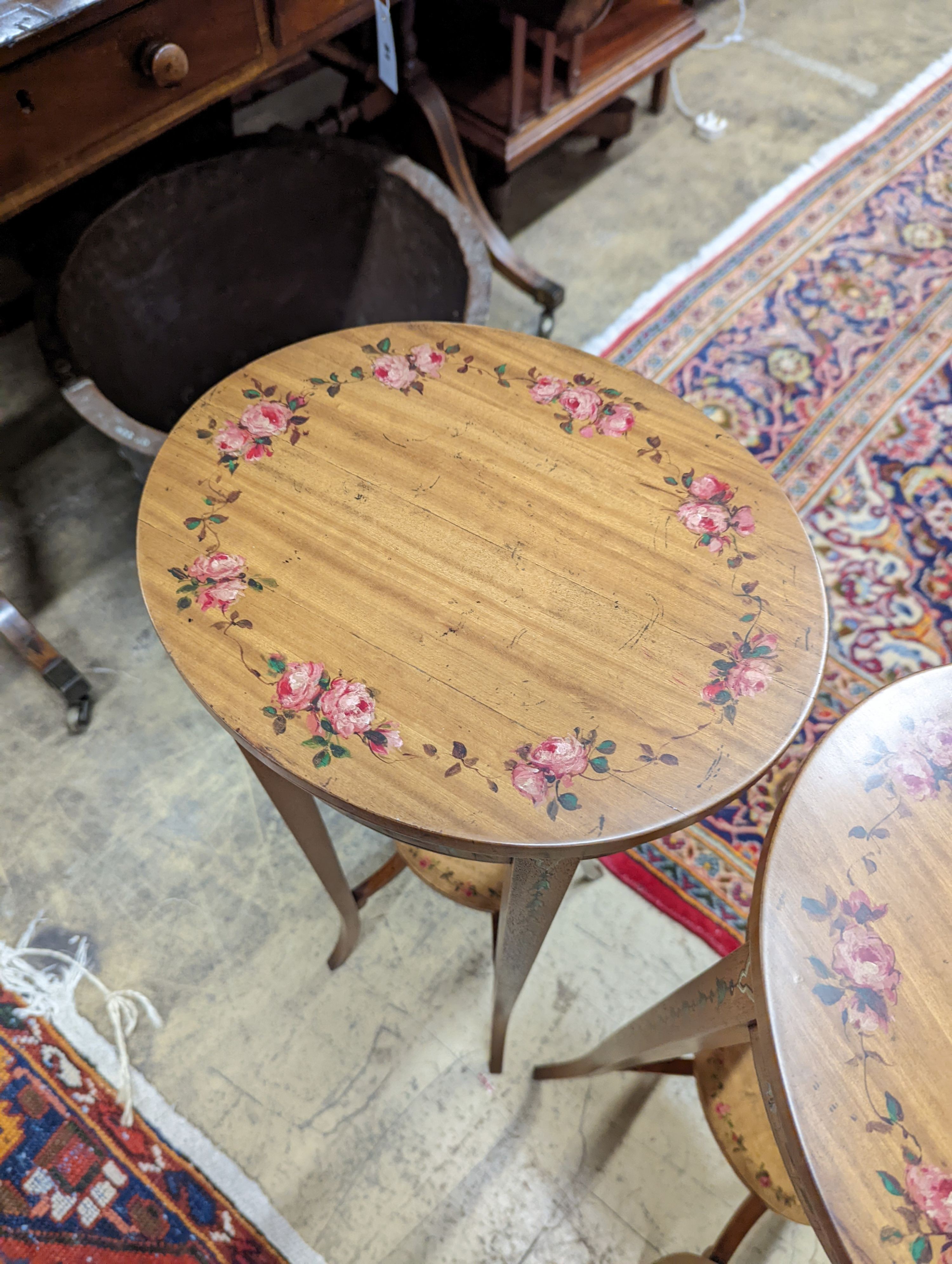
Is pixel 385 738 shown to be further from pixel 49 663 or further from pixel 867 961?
pixel 49 663

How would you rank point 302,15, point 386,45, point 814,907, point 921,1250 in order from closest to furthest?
point 921,1250 < point 814,907 < point 302,15 < point 386,45

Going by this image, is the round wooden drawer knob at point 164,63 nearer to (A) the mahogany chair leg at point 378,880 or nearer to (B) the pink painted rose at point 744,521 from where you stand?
(B) the pink painted rose at point 744,521

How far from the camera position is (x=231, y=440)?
0.91 m

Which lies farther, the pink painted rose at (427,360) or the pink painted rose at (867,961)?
the pink painted rose at (427,360)

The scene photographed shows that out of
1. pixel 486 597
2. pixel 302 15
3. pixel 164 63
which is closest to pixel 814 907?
pixel 486 597

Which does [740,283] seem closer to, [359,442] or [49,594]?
[359,442]

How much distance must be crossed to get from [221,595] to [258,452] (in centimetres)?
19

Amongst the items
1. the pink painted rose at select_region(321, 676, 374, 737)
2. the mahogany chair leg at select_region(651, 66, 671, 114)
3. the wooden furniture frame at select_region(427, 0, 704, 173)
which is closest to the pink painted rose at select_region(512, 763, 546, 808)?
the pink painted rose at select_region(321, 676, 374, 737)

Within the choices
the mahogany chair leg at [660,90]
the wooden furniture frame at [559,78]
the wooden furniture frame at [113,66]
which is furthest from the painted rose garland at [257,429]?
the mahogany chair leg at [660,90]

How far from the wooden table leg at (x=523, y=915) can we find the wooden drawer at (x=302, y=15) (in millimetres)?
1104

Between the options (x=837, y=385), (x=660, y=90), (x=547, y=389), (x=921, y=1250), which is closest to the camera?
(x=921, y=1250)

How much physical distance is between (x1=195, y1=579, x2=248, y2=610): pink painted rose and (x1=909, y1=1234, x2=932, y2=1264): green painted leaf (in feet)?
2.28

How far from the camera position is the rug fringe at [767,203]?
74.1 inches

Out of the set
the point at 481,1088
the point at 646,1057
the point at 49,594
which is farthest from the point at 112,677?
the point at 646,1057
